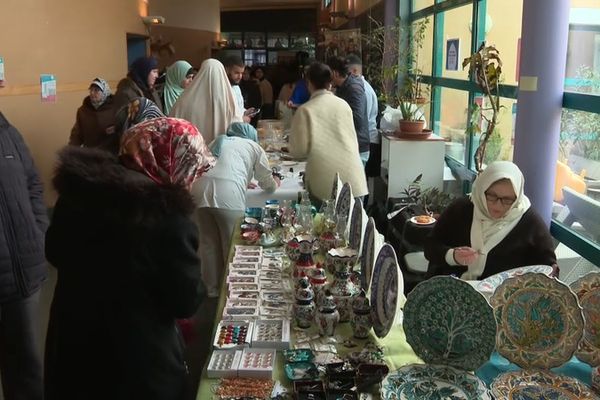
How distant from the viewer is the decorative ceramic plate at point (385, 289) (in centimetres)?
173

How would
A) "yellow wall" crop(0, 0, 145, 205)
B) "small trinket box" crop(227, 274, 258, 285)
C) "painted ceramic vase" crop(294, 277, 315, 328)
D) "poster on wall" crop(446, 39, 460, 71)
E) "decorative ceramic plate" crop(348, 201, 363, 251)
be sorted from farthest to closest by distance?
"poster on wall" crop(446, 39, 460, 71)
"yellow wall" crop(0, 0, 145, 205)
"decorative ceramic plate" crop(348, 201, 363, 251)
"small trinket box" crop(227, 274, 258, 285)
"painted ceramic vase" crop(294, 277, 315, 328)

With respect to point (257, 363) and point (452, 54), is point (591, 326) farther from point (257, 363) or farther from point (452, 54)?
point (452, 54)

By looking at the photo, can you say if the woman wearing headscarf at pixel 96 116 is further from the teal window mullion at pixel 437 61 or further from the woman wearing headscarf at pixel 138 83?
the teal window mullion at pixel 437 61

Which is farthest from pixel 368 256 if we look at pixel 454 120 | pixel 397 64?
pixel 397 64

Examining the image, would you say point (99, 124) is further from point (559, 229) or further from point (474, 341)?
point (474, 341)

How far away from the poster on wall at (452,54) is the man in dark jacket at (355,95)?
999mm

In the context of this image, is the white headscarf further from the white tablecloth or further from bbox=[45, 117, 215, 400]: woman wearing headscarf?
the white tablecloth

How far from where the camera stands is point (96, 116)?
4.61 metres

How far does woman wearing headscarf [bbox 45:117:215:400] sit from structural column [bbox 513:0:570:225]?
229cm

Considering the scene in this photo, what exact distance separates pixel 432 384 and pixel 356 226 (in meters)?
1.00

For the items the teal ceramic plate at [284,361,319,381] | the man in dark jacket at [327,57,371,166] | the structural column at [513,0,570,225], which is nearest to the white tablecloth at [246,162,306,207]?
the man in dark jacket at [327,57,371,166]

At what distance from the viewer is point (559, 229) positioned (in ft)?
11.0

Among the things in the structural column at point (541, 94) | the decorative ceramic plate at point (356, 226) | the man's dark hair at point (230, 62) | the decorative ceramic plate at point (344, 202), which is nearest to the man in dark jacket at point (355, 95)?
the man's dark hair at point (230, 62)

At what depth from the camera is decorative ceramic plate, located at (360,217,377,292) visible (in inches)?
81.0
